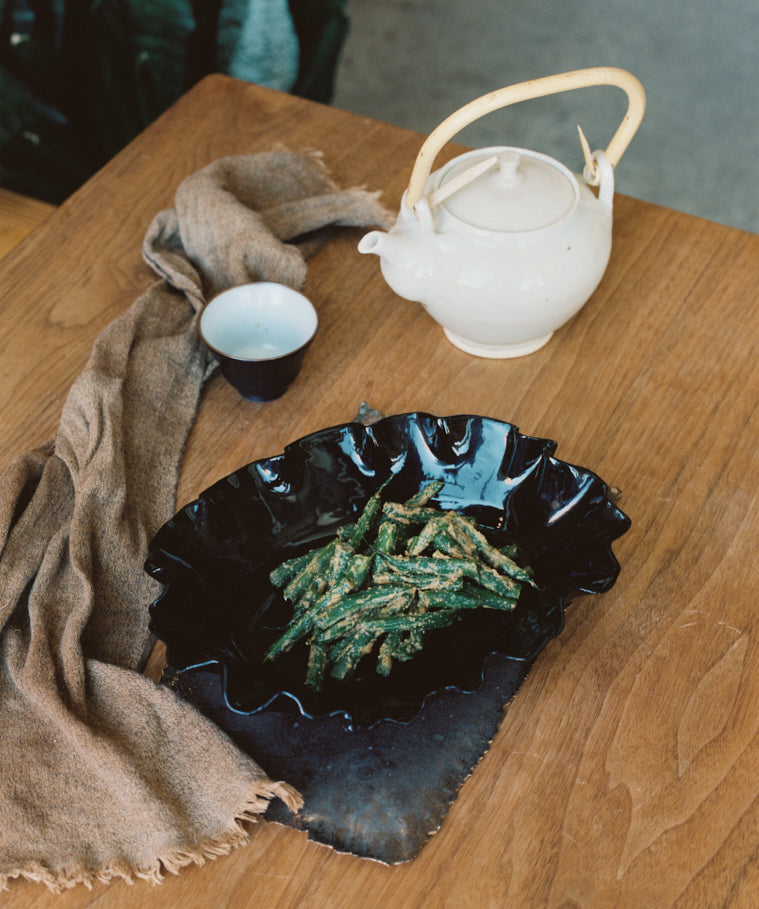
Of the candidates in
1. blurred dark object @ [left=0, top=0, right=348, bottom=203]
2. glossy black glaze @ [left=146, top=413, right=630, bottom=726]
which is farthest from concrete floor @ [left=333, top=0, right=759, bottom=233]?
glossy black glaze @ [left=146, top=413, right=630, bottom=726]

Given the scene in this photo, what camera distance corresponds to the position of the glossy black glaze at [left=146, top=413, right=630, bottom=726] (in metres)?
0.74

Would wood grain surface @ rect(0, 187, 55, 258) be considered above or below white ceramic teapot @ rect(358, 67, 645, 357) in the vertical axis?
below

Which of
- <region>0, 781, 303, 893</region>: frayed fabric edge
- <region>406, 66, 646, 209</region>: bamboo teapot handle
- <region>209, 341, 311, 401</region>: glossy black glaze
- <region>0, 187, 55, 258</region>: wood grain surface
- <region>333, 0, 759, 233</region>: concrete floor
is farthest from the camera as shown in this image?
<region>333, 0, 759, 233</region>: concrete floor

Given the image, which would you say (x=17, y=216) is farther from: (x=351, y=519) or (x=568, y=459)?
(x=568, y=459)

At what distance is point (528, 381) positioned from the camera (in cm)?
104

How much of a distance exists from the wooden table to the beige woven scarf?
3 centimetres

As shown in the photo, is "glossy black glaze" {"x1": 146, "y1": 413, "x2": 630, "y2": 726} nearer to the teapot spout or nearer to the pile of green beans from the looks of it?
the pile of green beans

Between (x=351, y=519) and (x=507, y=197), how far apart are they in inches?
15.1

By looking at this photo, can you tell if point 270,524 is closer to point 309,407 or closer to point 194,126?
point 309,407

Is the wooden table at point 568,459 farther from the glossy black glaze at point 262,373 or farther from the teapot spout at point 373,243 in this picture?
the teapot spout at point 373,243

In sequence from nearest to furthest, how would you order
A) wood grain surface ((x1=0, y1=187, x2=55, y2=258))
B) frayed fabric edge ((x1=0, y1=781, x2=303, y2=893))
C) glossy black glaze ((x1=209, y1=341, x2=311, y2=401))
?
1. frayed fabric edge ((x1=0, y1=781, x2=303, y2=893))
2. glossy black glaze ((x1=209, y1=341, x2=311, y2=401))
3. wood grain surface ((x1=0, y1=187, x2=55, y2=258))

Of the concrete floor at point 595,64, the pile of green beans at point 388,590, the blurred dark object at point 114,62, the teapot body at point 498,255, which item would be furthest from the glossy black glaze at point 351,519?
the concrete floor at point 595,64

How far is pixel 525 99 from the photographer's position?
0.90 meters

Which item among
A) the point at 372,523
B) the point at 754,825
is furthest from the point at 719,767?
the point at 372,523
